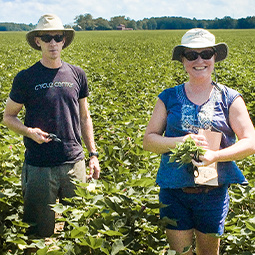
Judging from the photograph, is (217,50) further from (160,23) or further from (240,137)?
(160,23)

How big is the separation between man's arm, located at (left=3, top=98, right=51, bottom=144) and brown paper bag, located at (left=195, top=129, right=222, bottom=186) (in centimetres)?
99

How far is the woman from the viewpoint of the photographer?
2141 millimetres

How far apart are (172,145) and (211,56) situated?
1.79 ft

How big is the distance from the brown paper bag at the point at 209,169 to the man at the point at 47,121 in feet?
3.23

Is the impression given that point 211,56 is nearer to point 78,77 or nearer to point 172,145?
point 172,145

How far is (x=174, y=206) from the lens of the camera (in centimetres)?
221

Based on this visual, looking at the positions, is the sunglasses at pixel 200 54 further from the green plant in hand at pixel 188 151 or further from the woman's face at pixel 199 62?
the green plant in hand at pixel 188 151

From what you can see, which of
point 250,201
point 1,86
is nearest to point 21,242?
point 250,201

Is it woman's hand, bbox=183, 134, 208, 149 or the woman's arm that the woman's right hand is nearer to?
woman's hand, bbox=183, 134, 208, 149

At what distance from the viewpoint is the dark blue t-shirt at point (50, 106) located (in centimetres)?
263

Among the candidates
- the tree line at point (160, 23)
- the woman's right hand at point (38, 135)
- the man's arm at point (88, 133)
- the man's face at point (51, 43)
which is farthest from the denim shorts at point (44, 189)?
the tree line at point (160, 23)

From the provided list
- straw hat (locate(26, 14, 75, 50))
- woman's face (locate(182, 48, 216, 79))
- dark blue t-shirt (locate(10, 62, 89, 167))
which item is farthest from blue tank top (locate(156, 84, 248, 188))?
straw hat (locate(26, 14, 75, 50))

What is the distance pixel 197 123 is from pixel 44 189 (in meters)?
1.17

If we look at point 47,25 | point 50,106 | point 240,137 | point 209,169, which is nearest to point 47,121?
point 50,106
